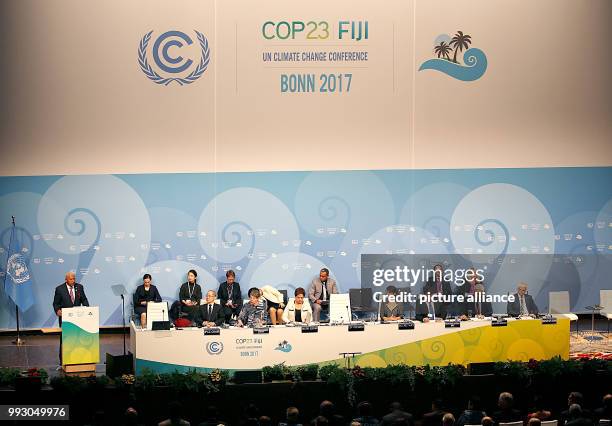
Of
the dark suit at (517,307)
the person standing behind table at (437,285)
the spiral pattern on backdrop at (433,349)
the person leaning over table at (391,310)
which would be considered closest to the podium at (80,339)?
the person leaning over table at (391,310)

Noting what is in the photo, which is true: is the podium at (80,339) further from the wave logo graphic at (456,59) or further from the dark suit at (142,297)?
the wave logo graphic at (456,59)

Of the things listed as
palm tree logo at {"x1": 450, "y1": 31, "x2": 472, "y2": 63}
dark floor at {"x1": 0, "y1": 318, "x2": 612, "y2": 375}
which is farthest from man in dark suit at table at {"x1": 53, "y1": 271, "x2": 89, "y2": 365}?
palm tree logo at {"x1": 450, "y1": 31, "x2": 472, "y2": 63}

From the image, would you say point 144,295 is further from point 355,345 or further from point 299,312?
point 355,345

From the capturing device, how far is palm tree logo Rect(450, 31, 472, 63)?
15.5 meters

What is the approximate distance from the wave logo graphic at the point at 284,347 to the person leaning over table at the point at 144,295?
3.14 metres

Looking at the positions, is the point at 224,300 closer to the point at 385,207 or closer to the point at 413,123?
the point at 385,207

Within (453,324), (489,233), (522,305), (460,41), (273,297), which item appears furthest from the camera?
(489,233)

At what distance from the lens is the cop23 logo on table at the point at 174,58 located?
1510 cm

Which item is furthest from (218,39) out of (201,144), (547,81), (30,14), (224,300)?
(547,81)

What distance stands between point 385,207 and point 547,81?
3.47 meters

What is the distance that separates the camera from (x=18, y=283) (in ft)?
48.6

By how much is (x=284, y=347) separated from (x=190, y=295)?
3.16 m

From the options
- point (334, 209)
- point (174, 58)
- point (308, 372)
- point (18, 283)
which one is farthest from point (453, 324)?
point (18, 283)

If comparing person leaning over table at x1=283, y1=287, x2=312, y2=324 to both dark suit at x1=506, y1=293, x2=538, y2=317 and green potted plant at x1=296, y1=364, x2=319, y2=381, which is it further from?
dark suit at x1=506, y1=293, x2=538, y2=317
